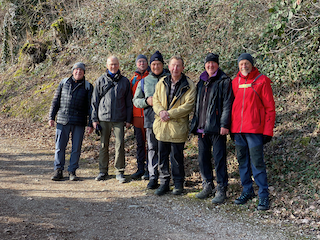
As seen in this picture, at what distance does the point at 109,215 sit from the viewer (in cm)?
452

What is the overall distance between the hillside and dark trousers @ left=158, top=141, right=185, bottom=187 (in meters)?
0.87

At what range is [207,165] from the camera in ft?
17.0

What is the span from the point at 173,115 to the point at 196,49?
19.6 ft

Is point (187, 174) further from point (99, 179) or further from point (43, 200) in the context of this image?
point (43, 200)

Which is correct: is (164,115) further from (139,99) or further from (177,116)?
(139,99)

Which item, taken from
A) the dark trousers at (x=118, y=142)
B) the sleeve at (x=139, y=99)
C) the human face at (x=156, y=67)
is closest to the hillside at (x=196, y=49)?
the dark trousers at (x=118, y=142)

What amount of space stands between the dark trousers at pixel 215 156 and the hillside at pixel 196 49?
0.46 metres

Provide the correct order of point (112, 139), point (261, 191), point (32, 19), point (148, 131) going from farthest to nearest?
point (32, 19)
point (112, 139)
point (148, 131)
point (261, 191)

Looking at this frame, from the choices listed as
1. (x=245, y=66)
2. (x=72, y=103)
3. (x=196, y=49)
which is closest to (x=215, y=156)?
(x=245, y=66)

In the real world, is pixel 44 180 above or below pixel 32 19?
below

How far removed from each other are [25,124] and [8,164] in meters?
5.70

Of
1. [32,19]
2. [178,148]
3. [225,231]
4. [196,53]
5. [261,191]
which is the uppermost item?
[32,19]

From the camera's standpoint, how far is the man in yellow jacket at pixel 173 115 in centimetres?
514

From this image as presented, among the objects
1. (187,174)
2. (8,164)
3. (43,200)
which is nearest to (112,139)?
(8,164)
